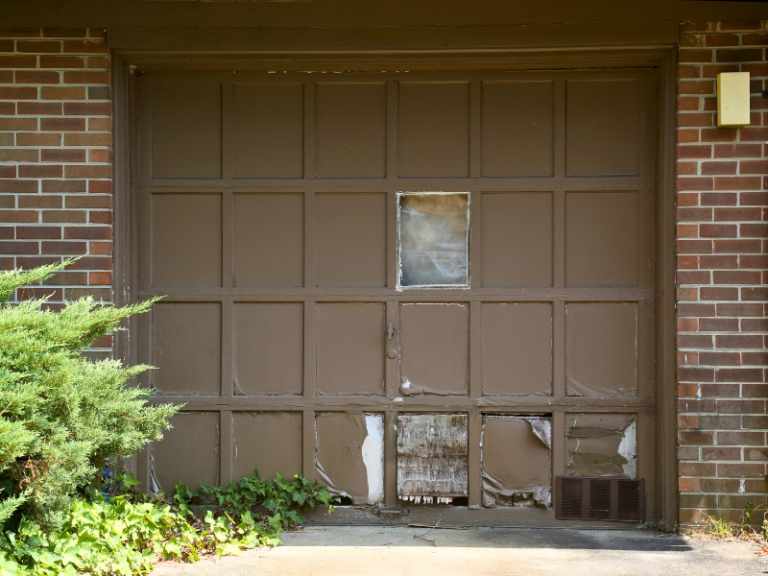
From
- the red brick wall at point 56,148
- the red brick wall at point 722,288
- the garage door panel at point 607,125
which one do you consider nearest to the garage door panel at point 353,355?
the red brick wall at point 56,148

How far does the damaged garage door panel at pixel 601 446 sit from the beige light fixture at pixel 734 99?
163cm

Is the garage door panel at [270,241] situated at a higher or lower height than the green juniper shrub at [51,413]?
higher

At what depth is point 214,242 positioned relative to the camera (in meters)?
3.78

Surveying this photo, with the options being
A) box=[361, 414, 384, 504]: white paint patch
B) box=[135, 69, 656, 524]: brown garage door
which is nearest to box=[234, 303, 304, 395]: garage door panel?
box=[135, 69, 656, 524]: brown garage door

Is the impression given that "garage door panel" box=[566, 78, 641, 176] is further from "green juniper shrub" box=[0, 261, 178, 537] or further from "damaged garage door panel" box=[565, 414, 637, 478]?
"green juniper shrub" box=[0, 261, 178, 537]

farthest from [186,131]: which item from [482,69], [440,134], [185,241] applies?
[482,69]

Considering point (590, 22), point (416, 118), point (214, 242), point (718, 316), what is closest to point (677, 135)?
point (590, 22)

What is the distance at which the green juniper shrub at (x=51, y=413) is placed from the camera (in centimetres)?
254

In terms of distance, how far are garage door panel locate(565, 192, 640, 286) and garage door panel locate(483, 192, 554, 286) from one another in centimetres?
14

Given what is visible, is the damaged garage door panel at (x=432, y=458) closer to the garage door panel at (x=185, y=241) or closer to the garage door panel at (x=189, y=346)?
the garage door panel at (x=189, y=346)

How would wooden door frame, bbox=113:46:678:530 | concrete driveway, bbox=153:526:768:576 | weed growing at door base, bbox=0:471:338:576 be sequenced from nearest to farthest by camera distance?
weed growing at door base, bbox=0:471:338:576 < concrete driveway, bbox=153:526:768:576 < wooden door frame, bbox=113:46:678:530

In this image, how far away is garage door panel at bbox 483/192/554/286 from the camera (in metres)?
3.72

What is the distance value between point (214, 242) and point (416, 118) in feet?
4.33

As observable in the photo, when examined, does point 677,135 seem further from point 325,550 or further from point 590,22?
point 325,550
